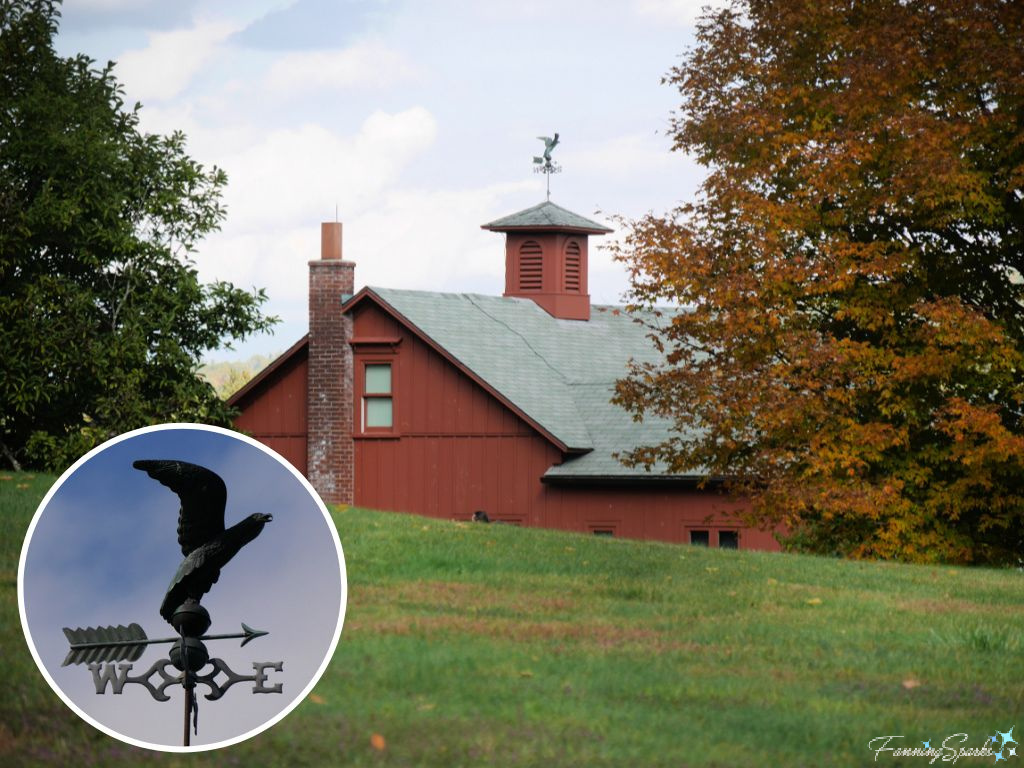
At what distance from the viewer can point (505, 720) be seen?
25.0 ft

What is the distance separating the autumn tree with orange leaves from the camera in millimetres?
20906

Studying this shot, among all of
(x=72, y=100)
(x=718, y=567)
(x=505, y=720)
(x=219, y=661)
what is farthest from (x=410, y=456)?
(x=219, y=661)

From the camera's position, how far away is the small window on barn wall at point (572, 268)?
42.0 metres

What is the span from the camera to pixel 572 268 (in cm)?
4228

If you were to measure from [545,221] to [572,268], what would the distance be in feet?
→ 5.58

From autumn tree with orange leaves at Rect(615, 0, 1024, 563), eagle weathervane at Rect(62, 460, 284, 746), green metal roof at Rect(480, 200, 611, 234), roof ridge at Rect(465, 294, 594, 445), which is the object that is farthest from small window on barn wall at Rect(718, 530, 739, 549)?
eagle weathervane at Rect(62, 460, 284, 746)

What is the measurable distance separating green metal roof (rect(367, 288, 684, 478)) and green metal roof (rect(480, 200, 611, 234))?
9.99 feet

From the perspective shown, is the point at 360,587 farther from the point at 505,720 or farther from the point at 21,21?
the point at 21,21

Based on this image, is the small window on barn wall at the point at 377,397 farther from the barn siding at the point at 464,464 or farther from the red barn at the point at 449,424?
the barn siding at the point at 464,464

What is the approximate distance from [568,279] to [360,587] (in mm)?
30769

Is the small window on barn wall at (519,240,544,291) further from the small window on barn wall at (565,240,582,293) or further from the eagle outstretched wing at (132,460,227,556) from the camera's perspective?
the eagle outstretched wing at (132,460,227,556)

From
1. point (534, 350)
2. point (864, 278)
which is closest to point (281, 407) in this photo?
point (534, 350)

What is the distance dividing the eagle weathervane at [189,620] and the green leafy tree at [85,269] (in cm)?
2315

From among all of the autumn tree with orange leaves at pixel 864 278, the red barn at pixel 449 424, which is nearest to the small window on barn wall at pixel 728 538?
the red barn at pixel 449 424
